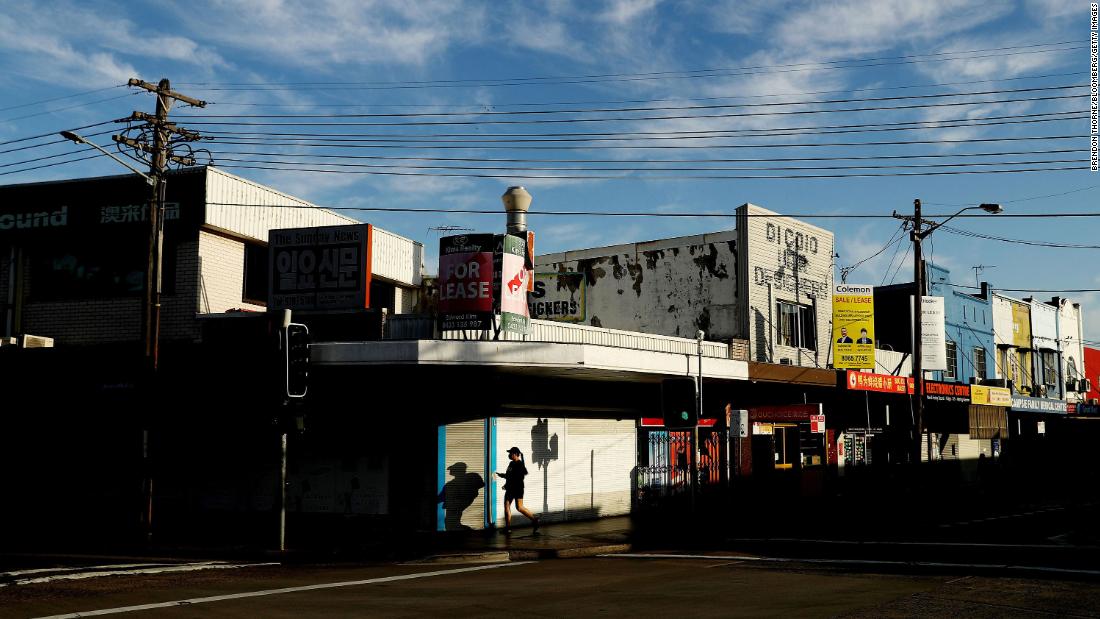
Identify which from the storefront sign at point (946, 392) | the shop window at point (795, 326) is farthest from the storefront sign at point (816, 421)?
the storefront sign at point (946, 392)

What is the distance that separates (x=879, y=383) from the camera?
32.9 metres

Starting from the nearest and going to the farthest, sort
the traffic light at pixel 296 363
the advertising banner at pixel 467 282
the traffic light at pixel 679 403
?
the traffic light at pixel 296 363
the advertising banner at pixel 467 282
the traffic light at pixel 679 403

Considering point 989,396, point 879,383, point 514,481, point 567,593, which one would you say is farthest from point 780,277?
point 567,593

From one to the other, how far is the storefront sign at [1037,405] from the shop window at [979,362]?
3.58 metres

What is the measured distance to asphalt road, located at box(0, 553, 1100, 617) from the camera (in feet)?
37.8

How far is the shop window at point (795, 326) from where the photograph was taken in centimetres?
3447

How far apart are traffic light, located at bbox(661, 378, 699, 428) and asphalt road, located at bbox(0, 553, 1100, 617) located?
5.54m

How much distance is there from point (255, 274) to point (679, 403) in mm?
11417

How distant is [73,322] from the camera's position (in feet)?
83.4

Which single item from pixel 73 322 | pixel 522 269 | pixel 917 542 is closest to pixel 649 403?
pixel 522 269

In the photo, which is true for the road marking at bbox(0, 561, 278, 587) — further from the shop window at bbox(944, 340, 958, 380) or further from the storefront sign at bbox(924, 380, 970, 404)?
the shop window at bbox(944, 340, 958, 380)

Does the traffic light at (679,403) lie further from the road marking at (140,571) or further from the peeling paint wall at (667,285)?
the peeling paint wall at (667,285)

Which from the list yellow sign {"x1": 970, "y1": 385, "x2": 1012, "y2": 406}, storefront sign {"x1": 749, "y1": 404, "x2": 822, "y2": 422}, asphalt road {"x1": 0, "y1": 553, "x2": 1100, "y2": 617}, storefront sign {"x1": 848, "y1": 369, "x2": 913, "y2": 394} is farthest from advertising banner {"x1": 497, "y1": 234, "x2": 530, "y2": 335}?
yellow sign {"x1": 970, "y1": 385, "x2": 1012, "y2": 406}

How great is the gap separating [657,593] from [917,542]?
8.80 m
